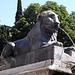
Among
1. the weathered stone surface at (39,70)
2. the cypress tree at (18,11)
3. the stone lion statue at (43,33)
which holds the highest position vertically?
the cypress tree at (18,11)

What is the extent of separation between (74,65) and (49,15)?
245 centimetres

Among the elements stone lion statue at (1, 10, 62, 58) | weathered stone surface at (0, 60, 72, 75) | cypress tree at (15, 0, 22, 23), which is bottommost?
weathered stone surface at (0, 60, 72, 75)

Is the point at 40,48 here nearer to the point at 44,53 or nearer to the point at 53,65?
the point at 44,53

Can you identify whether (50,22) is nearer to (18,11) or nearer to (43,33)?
(43,33)

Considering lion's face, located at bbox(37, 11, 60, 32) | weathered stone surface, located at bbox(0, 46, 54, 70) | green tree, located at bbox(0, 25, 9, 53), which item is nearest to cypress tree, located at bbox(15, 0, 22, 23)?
green tree, located at bbox(0, 25, 9, 53)

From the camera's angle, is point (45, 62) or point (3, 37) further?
point (3, 37)

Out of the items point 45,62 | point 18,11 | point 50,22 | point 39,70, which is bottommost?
point 39,70

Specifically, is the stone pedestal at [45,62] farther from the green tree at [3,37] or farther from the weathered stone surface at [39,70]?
the green tree at [3,37]

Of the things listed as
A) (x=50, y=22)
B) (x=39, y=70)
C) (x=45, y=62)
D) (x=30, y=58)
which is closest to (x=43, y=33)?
(x=50, y=22)

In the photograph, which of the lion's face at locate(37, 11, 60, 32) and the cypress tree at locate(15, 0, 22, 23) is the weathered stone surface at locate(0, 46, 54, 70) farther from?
the cypress tree at locate(15, 0, 22, 23)

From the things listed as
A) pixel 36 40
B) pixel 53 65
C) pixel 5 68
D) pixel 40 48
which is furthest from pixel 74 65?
pixel 5 68

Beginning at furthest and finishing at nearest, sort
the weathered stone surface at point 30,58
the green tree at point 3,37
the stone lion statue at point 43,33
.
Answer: the green tree at point 3,37
the stone lion statue at point 43,33
the weathered stone surface at point 30,58

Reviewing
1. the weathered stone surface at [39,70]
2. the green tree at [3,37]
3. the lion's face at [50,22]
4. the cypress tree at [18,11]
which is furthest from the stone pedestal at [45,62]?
the cypress tree at [18,11]

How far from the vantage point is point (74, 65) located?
835 centimetres
